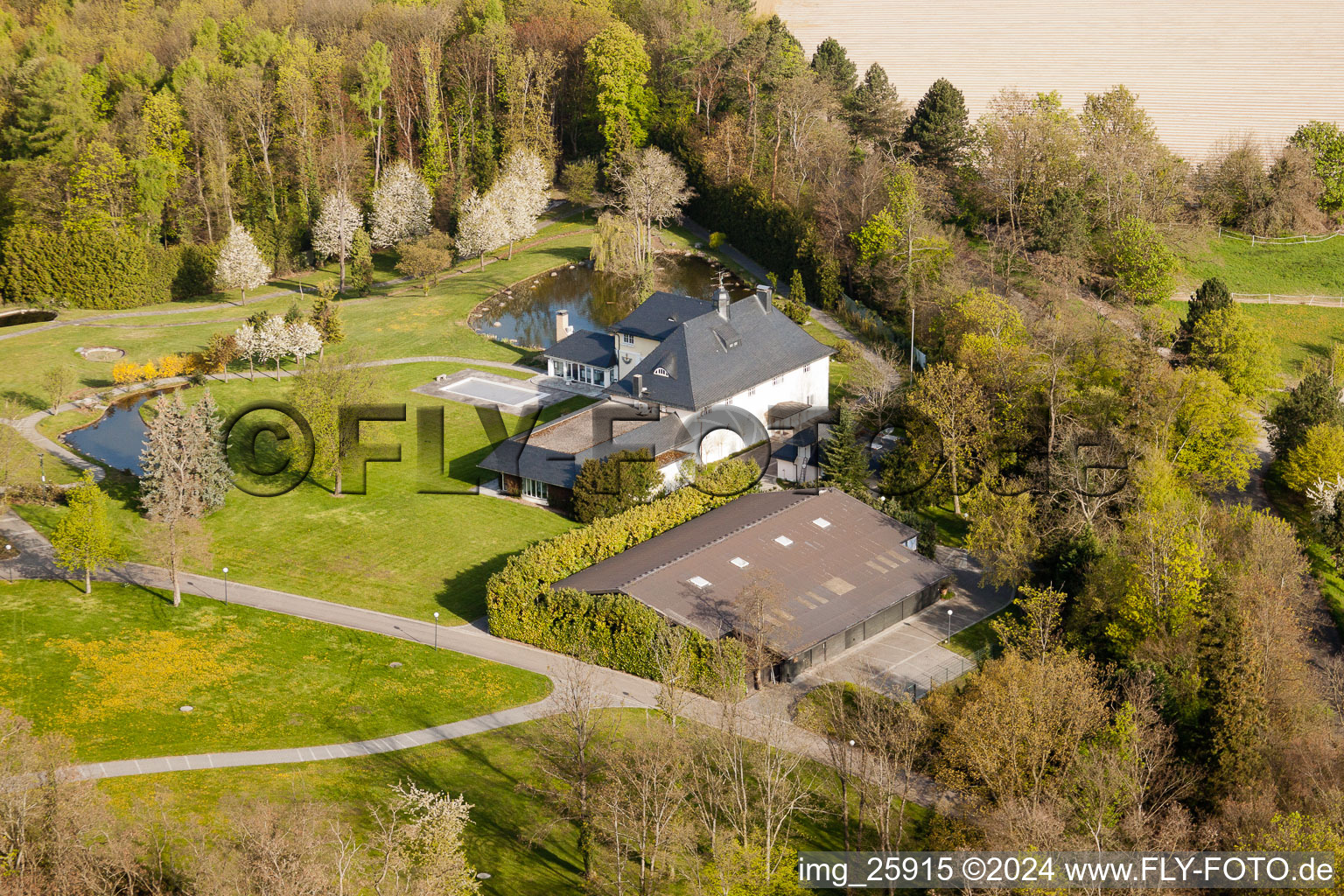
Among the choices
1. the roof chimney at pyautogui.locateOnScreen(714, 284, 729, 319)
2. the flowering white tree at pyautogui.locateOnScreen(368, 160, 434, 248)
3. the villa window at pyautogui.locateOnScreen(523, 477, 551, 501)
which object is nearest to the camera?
the villa window at pyautogui.locateOnScreen(523, 477, 551, 501)

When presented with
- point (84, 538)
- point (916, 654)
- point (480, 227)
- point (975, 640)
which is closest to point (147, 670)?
point (84, 538)

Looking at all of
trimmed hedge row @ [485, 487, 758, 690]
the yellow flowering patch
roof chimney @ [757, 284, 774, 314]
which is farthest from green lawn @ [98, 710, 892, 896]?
roof chimney @ [757, 284, 774, 314]

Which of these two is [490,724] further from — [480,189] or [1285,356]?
[480,189]

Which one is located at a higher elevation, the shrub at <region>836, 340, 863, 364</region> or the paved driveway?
the shrub at <region>836, 340, 863, 364</region>

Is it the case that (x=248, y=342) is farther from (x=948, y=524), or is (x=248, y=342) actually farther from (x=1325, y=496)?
(x=1325, y=496)

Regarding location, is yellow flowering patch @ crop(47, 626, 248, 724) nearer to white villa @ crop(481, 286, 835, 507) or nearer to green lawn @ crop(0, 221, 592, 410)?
white villa @ crop(481, 286, 835, 507)

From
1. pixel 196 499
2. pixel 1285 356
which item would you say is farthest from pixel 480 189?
pixel 1285 356

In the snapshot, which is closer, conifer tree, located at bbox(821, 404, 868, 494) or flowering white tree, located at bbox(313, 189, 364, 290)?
conifer tree, located at bbox(821, 404, 868, 494)
